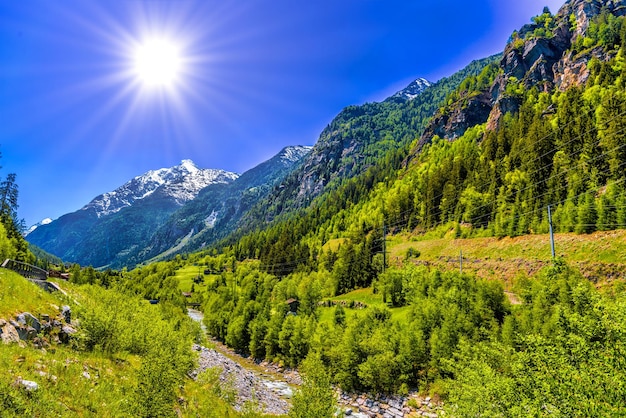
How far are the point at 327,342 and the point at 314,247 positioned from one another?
11012cm

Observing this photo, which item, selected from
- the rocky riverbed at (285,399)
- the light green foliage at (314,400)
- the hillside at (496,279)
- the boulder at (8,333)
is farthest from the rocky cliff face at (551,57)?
the boulder at (8,333)

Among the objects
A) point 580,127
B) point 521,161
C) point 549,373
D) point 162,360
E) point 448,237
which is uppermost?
point 580,127

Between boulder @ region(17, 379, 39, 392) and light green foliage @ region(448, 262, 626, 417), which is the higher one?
boulder @ region(17, 379, 39, 392)

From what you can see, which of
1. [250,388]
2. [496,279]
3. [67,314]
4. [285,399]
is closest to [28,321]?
[67,314]

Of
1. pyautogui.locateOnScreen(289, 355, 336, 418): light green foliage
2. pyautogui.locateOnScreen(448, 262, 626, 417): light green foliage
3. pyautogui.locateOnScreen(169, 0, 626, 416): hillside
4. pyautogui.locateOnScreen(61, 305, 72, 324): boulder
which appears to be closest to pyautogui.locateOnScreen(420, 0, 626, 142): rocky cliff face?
pyautogui.locateOnScreen(169, 0, 626, 416): hillside

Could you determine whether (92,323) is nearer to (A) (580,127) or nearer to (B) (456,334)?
(B) (456,334)

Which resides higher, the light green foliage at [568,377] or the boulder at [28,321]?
the boulder at [28,321]

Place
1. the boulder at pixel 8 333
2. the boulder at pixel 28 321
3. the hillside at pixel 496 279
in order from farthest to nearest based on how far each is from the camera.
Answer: the hillside at pixel 496 279
the boulder at pixel 28 321
the boulder at pixel 8 333

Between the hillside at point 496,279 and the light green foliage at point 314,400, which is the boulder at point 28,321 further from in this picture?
the hillside at point 496,279

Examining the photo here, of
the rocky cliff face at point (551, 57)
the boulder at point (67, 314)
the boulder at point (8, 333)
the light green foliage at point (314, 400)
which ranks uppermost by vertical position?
the rocky cliff face at point (551, 57)

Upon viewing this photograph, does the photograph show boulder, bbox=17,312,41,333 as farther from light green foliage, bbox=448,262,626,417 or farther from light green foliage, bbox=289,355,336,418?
light green foliage, bbox=448,262,626,417

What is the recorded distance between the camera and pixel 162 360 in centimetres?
1931

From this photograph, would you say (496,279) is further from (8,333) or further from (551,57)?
(551,57)

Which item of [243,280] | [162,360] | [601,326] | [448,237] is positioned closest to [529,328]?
[601,326]
